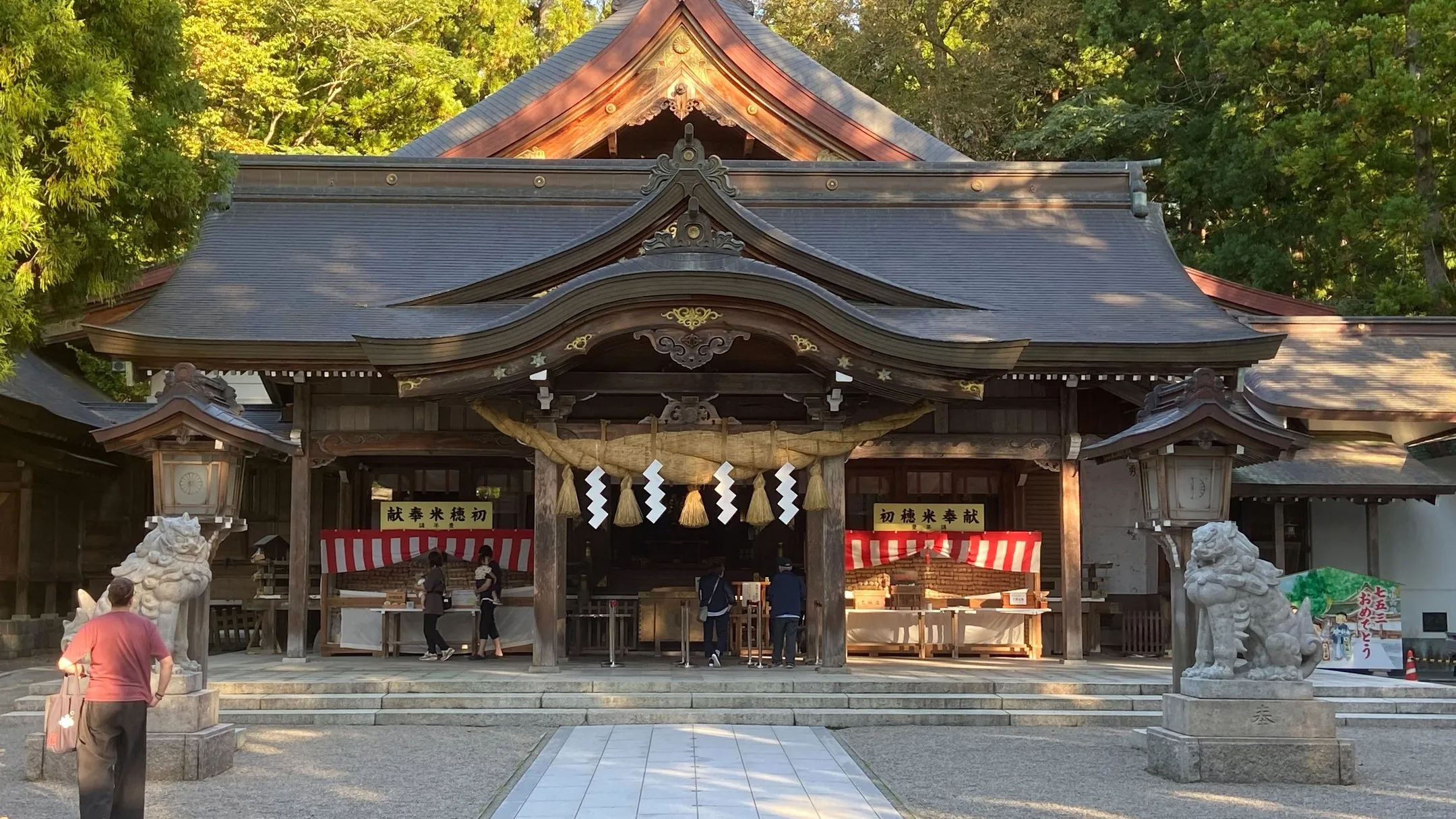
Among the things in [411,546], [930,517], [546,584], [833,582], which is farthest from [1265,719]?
[411,546]

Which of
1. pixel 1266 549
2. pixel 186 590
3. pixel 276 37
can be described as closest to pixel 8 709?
pixel 186 590

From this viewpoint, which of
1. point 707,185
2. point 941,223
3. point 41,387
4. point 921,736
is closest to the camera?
point 921,736

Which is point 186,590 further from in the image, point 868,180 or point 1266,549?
point 1266,549

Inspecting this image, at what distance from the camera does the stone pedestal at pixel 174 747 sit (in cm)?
811

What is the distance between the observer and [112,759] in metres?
6.35

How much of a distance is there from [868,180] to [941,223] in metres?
1.14

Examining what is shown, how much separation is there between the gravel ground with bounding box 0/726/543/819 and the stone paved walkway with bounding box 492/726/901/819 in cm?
36

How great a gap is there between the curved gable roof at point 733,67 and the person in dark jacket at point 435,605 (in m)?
6.67

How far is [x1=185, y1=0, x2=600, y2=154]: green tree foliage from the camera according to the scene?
2462cm

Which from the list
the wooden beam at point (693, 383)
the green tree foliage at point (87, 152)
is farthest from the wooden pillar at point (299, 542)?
the wooden beam at point (693, 383)

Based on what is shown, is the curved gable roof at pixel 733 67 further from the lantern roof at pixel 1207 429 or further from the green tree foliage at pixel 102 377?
the lantern roof at pixel 1207 429

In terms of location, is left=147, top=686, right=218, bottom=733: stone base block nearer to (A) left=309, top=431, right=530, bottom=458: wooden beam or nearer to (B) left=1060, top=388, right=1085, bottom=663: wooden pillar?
(A) left=309, top=431, right=530, bottom=458: wooden beam

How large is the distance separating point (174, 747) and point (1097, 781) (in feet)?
19.8

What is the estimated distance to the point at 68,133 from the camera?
1156cm
